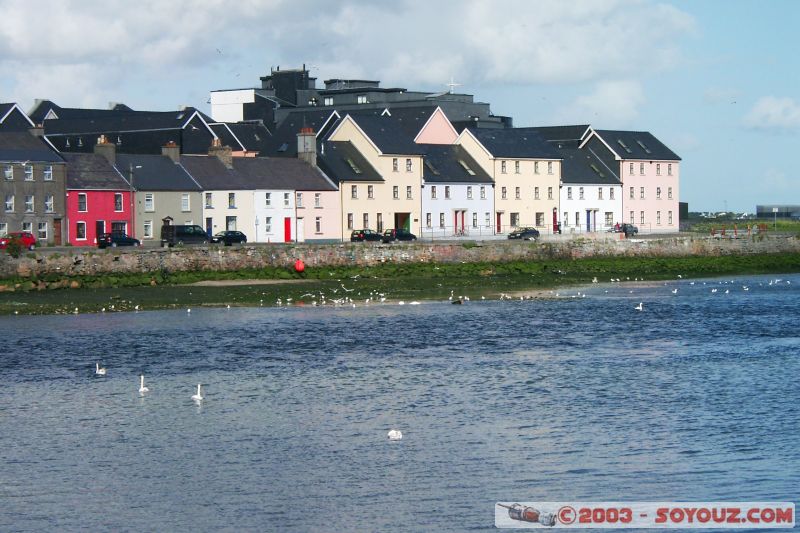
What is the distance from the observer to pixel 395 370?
3950 centimetres

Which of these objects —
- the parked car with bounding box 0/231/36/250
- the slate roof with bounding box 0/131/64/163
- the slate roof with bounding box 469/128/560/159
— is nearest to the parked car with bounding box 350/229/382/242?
the slate roof with bounding box 0/131/64/163

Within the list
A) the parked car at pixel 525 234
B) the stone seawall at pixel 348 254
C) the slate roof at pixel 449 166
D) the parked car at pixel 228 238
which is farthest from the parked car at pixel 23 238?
the slate roof at pixel 449 166

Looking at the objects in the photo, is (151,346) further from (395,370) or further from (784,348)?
(784,348)

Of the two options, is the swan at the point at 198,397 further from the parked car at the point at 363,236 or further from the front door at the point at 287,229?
the front door at the point at 287,229

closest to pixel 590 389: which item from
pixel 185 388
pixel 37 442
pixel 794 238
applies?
pixel 185 388

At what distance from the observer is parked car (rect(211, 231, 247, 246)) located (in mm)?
84312

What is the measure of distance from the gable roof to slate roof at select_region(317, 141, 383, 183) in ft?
107

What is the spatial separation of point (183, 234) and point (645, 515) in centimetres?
6414

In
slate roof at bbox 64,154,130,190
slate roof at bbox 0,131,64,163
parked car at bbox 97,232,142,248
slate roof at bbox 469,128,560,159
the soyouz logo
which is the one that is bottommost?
the soyouz logo

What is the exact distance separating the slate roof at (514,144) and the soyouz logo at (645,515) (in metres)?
91.7

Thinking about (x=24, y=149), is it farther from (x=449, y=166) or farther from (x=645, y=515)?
(x=645, y=515)

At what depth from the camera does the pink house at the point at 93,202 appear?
8556 centimetres

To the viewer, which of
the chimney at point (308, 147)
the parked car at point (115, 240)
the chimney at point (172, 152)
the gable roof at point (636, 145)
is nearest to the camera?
the parked car at point (115, 240)

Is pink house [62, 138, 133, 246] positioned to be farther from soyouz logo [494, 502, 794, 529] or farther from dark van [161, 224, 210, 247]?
soyouz logo [494, 502, 794, 529]
